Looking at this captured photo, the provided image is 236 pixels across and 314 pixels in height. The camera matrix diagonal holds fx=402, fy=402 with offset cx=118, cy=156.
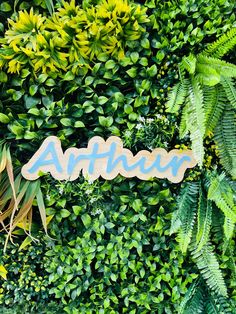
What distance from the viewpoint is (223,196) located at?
2.31 metres

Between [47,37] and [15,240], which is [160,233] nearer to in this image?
[15,240]

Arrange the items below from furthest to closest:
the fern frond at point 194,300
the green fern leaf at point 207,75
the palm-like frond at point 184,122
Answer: the fern frond at point 194,300
the palm-like frond at point 184,122
the green fern leaf at point 207,75

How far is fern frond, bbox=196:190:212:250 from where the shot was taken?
230 cm

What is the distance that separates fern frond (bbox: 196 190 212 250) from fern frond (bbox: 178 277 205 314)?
1.05ft

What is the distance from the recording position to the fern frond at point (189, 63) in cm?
225

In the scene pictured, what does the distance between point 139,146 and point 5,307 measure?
4.36 feet

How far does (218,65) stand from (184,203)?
82cm

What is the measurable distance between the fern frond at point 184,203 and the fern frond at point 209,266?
19cm

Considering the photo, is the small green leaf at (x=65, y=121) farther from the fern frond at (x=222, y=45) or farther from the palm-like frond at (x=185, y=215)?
the fern frond at (x=222, y=45)

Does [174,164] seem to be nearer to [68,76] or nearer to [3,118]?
[68,76]

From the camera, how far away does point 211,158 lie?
2529mm

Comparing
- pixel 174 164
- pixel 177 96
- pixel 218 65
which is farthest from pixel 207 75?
pixel 174 164

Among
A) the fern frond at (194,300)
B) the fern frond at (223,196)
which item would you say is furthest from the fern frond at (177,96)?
the fern frond at (194,300)

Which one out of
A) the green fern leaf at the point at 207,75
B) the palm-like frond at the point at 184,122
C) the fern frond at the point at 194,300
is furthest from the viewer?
the fern frond at the point at 194,300
